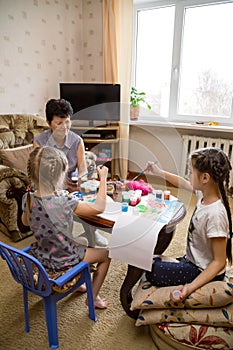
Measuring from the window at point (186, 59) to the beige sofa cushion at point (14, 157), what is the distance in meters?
1.83

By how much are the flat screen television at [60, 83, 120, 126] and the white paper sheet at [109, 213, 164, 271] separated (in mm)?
2346

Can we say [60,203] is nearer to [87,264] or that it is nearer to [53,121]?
[87,264]

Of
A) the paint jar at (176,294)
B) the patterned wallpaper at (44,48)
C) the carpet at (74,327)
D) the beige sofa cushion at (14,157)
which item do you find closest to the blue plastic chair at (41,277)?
the carpet at (74,327)

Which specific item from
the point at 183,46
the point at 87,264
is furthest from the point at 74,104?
the point at 87,264

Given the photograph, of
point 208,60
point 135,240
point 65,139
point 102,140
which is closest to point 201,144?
point 208,60

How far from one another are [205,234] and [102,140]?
2273 millimetres

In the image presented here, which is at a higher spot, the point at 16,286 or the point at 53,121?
the point at 53,121

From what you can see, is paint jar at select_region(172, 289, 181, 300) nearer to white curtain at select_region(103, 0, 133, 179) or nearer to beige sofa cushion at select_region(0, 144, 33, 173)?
beige sofa cushion at select_region(0, 144, 33, 173)

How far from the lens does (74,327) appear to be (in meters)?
1.42

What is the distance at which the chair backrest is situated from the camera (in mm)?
1101

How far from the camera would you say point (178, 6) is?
3.27 meters

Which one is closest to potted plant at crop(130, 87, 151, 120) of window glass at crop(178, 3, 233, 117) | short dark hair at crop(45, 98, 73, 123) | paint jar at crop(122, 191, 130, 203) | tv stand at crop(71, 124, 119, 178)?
tv stand at crop(71, 124, 119, 178)

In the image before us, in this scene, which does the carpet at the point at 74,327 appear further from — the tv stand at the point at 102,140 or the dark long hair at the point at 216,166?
the tv stand at the point at 102,140

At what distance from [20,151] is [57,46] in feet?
5.41
